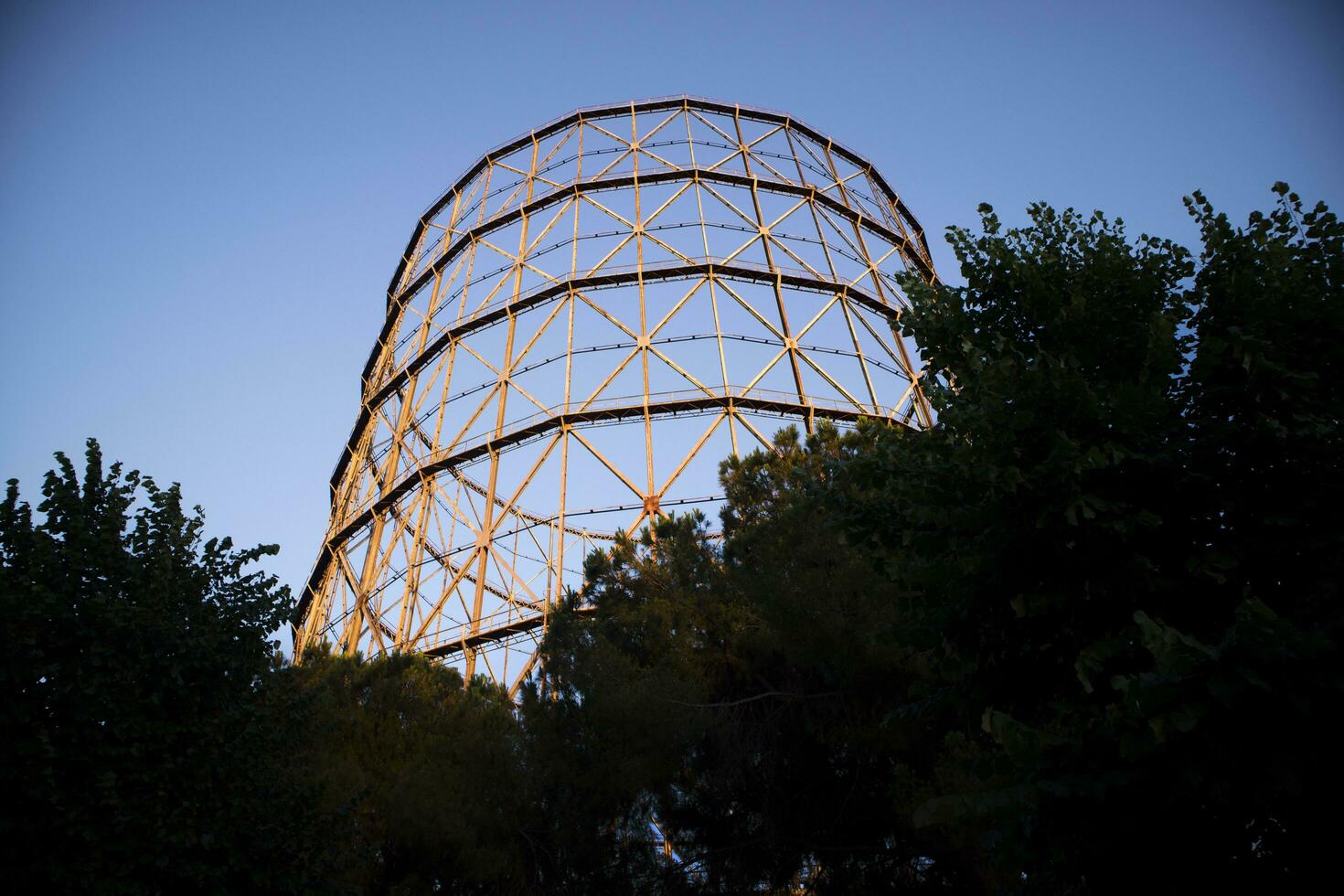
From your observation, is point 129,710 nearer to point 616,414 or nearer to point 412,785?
point 412,785

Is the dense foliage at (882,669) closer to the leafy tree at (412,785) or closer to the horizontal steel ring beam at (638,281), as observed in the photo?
→ the leafy tree at (412,785)

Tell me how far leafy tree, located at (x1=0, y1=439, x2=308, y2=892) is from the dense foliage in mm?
23

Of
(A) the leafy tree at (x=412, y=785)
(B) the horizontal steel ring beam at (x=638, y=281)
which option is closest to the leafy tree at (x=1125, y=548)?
(A) the leafy tree at (x=412, y=785)

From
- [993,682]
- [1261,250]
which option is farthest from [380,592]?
[1261,250]

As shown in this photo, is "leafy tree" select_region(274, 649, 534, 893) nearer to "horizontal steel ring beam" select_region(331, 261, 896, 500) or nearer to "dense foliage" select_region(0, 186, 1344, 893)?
"dense foliage" select_region(0, 186, 1344, 893)

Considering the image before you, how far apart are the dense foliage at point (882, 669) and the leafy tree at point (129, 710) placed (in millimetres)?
23

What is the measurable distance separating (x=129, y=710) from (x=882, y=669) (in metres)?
4.68

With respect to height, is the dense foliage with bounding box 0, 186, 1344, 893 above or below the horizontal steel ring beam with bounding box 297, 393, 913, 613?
below

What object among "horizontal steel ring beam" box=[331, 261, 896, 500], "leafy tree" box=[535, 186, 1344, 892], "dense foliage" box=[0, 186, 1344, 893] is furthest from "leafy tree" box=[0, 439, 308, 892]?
"horizontal steel ring beam" box=[331, 261, 896, 500]

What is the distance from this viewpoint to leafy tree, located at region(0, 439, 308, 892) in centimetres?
520

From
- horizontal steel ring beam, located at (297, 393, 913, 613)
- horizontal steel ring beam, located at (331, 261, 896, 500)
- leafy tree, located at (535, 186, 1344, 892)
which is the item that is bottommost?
leafy tree, located at (535, 186, 1344, 892)

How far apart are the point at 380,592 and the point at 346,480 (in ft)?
12.8

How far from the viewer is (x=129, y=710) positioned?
18.3 feet

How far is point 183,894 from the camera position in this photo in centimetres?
554
